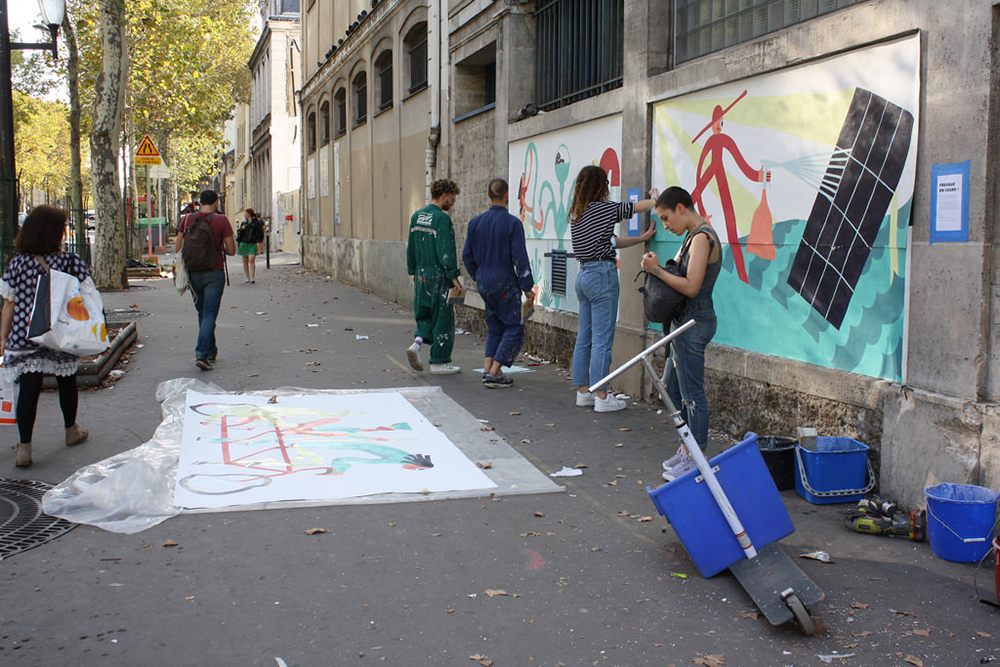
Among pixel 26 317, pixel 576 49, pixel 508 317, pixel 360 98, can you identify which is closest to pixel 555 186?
pixel 576 49

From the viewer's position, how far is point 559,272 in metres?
10.0

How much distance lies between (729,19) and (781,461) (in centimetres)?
359

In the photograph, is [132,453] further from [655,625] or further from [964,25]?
[964,25]

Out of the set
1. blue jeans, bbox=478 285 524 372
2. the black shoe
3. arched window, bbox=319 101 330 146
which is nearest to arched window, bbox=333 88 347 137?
arched window, bbox=319 101 330 146

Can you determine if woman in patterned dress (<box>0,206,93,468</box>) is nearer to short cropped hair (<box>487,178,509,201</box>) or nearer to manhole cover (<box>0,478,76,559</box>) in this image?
manhole cover (<box>0,478,76,559</box>)

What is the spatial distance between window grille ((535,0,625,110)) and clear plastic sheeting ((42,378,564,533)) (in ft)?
14.1

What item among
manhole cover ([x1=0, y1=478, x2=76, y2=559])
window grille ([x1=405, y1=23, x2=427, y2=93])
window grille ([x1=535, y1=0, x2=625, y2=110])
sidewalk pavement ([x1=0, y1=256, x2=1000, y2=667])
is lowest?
sidewalk pavement ([x1=0, y1=256, x2=1000, y2=667])

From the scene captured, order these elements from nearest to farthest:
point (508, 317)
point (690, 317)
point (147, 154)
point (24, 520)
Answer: point (24, 520) → point (690, 317) → point (508, 317) → point (147, 154)

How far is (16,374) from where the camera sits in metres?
5.91

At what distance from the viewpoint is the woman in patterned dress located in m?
5.90

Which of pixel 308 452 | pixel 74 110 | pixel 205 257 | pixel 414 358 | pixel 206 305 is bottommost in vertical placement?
pixel 308 452

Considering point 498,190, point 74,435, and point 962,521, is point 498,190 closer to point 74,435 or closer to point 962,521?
point 74,435

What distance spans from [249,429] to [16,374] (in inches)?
63.9

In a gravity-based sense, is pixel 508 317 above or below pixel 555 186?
below
